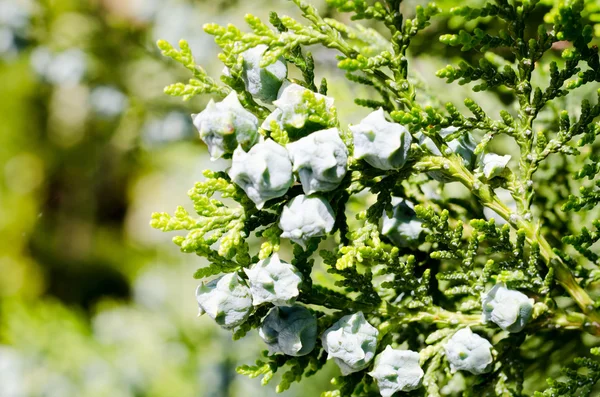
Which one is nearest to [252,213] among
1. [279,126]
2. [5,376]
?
[279,126]

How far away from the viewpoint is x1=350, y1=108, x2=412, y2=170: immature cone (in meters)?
0.82

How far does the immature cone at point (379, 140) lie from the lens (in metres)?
0.82

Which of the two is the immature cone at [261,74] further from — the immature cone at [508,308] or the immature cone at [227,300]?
the immature cone at [508,308]

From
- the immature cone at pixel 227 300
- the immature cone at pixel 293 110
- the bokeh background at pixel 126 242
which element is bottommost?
the bokeh background at pixel 126 242

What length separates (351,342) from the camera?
882mm

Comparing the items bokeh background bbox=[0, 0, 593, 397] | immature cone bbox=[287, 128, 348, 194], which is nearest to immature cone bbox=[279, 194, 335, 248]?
immature cone bbox=[287, 128, 348, 194]

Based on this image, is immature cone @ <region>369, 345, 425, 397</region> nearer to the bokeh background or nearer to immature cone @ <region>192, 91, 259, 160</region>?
immature cone @ <region>192, 91, 259, 160</region>

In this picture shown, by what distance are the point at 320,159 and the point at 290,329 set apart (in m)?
0.29

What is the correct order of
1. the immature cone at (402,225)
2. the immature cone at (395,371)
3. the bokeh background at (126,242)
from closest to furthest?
the immature cone at (395,371) < the immature cone at (402,225) < the bokeh background at (126,242)

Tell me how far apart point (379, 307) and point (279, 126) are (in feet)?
1.33

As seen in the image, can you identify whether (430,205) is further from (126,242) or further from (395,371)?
(126,242)

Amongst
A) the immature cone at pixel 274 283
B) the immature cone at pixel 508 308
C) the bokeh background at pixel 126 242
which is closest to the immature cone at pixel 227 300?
the immature cone at pixel 274 283

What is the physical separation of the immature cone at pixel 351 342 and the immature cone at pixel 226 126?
0.34 meters

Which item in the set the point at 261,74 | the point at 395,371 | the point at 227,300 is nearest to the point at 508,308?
the point at 395,371
